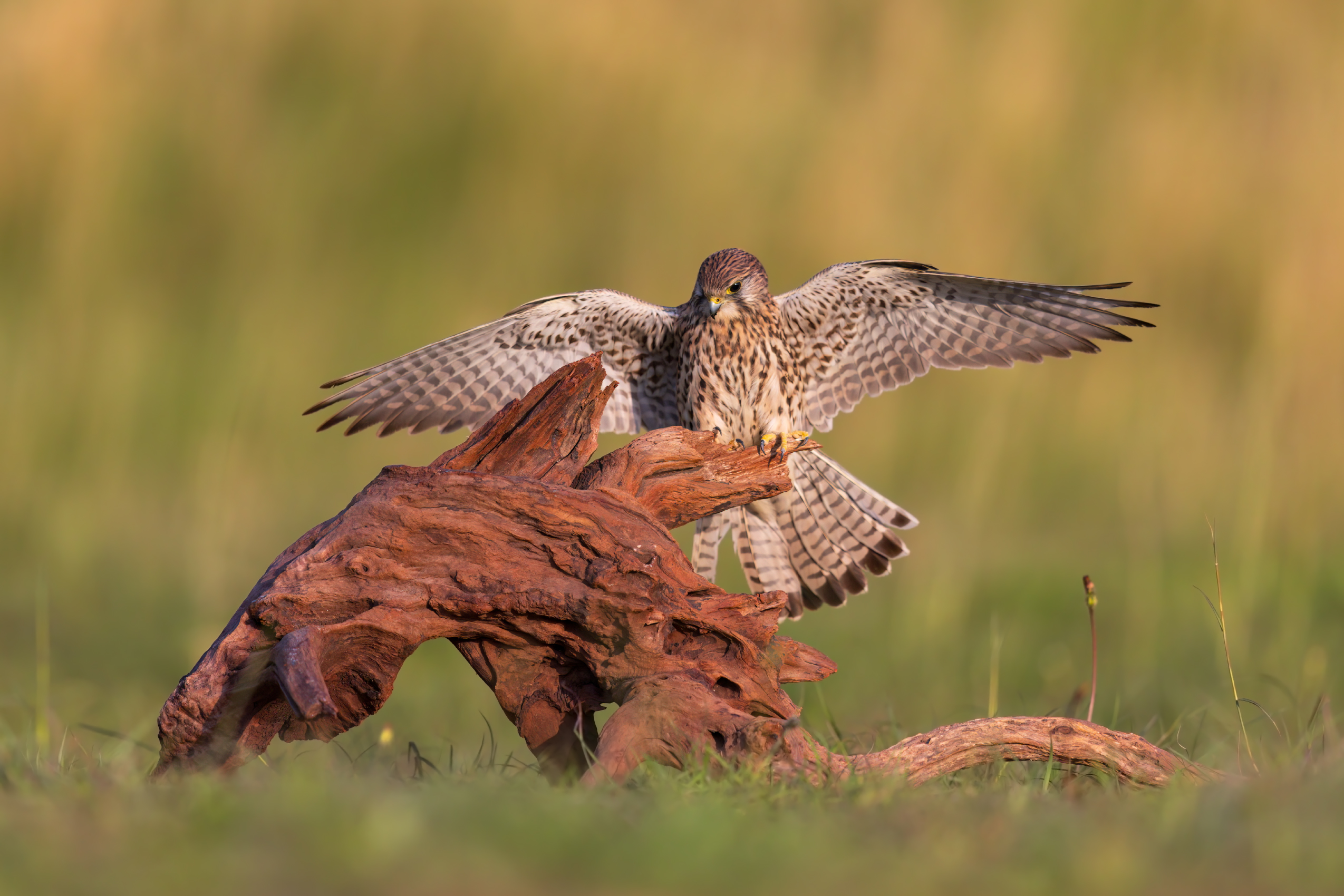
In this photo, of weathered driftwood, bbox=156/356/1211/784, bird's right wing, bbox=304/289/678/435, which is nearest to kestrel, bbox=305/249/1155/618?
bird's right wing, bbox=304/289/678/435

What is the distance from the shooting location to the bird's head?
446cm

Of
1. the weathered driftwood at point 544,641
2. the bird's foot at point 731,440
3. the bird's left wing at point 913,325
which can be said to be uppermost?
the bird's left wing at point 913,325

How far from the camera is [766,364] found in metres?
4.57

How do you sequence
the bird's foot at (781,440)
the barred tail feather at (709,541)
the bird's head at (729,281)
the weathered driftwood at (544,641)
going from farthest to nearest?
the barred tail feather at (709,541) < the bird's head at (729,281) < the bird's foot at (781,440) < the weathered driftwood at (544,641)

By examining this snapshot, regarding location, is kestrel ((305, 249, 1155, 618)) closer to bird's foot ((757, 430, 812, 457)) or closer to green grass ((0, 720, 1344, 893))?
bird's foot ((757, 430, 812, 457))

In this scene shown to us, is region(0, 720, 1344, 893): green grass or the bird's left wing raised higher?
the bird's left wing

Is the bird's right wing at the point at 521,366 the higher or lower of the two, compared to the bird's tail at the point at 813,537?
higher

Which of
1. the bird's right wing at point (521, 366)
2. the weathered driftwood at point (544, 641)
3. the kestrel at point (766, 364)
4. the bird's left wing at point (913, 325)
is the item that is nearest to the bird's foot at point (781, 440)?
the kestrel at point (766, 364)

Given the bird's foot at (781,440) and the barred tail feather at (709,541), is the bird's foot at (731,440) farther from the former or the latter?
the barred tail feather at (709,541)

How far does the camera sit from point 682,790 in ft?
7.93

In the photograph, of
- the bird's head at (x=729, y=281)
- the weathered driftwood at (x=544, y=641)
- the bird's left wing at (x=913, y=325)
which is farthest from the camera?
the bird's head at (x=729, y=281)

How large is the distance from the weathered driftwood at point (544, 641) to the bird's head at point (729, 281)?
142 centimetres

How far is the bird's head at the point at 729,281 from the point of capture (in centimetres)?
446

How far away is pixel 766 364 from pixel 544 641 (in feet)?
6.06
